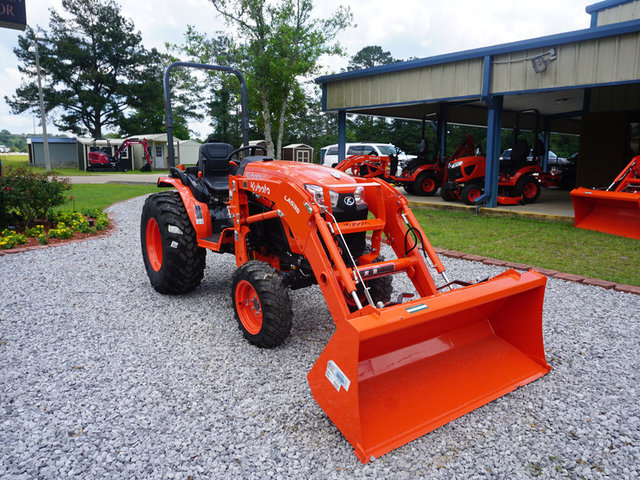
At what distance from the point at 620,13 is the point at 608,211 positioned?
9886 millimetres

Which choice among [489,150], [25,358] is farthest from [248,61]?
[25,358]

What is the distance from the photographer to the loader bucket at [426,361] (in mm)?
2416

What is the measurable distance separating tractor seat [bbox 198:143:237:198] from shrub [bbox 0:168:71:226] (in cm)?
425

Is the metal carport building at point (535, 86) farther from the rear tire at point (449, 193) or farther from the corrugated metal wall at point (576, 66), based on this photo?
the rear tire at point (449, 193)

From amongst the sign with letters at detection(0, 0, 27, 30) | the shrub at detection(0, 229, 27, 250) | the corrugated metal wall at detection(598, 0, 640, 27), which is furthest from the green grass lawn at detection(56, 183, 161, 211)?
the corrugated metal wall at detection(598, 0, 640, 27)

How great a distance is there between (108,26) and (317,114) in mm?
20267

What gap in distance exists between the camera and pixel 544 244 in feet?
23.0

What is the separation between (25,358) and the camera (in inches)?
134

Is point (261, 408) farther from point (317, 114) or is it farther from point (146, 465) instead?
point (317, 114)

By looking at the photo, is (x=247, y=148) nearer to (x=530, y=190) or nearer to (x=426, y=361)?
(x=426, y=361)

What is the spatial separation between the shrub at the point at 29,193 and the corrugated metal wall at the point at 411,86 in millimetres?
7641

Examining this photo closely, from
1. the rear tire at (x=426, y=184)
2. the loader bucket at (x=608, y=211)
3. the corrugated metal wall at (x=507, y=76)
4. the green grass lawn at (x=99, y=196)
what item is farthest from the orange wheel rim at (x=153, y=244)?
the rear tire at (x=426, y=184)

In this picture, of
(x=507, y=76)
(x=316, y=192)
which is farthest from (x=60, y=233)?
(x=507, y=76)

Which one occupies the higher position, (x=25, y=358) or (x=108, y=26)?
(x=108, y=26)
